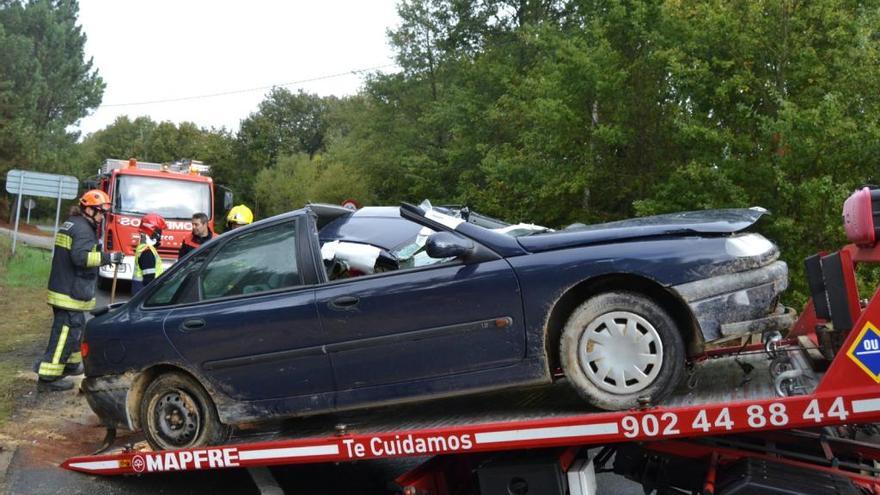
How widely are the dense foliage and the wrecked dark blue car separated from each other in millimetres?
6876

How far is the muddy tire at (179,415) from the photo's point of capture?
4793 mm

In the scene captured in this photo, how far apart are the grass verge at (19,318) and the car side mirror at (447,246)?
466 cm

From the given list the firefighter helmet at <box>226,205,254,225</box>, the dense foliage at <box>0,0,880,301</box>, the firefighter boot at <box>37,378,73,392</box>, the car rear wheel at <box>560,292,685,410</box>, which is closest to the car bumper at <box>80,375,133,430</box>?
the firefighter boot at <box>37,378,73,392</box>

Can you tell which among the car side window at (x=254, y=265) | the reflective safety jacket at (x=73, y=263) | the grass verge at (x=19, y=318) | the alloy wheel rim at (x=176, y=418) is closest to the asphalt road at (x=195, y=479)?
the alloy wheel rim at (x=176, y=418)

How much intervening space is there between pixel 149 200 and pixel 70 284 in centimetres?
891

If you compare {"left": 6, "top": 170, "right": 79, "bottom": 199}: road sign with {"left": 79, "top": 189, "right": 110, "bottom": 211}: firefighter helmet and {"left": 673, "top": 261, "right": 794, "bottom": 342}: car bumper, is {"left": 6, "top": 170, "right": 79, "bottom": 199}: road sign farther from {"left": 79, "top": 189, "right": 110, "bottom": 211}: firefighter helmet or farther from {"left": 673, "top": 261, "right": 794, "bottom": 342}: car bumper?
{"left": 673, "top": 261, "right": 794, "bottom": 342}: car bumper

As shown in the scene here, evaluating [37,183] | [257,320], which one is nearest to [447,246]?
[257,320]

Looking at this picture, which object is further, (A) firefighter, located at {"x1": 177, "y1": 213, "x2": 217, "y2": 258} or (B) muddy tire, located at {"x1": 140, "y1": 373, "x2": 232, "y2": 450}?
(A) firefighter, located at {"x1": 177, "y1": 213, "x2": 217, "y2": 258}

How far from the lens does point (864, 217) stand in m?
3.55

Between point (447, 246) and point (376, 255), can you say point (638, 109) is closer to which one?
point (376, 255)

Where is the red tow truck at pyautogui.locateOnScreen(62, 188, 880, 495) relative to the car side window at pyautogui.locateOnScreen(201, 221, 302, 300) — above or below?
below

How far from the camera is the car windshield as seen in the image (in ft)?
50.6

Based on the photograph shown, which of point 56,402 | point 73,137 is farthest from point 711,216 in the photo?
point 73,137

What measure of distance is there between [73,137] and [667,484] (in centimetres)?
4686
